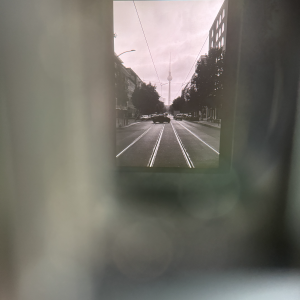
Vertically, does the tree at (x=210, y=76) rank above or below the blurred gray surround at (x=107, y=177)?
above

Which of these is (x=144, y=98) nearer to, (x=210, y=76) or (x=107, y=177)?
(x=210, y=76)

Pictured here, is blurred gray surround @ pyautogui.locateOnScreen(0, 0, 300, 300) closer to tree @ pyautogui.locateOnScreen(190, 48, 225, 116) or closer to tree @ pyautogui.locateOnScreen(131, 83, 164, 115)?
tree @ pyautogui.locateOnScreen(190, 48, 225, 116)

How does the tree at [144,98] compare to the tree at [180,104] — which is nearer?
the tree at [144,98]

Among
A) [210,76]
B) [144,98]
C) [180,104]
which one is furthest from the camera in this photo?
[180,104]

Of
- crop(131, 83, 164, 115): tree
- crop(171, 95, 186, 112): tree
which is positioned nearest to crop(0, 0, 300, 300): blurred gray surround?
crop(131, 83, 164, 115): tree

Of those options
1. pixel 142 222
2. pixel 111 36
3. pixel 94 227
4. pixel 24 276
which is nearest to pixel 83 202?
pixel 94 227

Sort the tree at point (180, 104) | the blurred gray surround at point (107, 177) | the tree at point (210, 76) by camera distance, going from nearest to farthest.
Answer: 1. the blurred gray surround at point (107, 177)
2. the tree at point (210, 76)
3. the tree at point (180, 104)

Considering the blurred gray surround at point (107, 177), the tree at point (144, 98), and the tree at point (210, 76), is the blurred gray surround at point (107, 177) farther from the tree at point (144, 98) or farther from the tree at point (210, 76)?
the tree at point (144, 98)

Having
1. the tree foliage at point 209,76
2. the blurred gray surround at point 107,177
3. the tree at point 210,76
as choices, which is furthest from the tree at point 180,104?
the blurred gray surround at point 107,177

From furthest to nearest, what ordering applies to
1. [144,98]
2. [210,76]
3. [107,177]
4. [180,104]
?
[180,104], [144,98], [210,76], [107,177]

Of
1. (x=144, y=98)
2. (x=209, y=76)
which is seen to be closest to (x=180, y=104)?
(x=144, y=98)

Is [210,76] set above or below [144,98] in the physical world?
above

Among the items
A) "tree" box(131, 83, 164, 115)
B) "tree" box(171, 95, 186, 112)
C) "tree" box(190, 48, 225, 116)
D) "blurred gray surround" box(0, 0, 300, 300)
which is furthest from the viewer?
"tree" box(171, 95, 186, 112)

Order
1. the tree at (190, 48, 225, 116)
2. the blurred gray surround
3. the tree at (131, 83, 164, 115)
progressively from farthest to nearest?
1. the tree at (131, 83, 164, 115)
2. the tree at (190, 48, 225, 116)
3. the blurred gray surround
